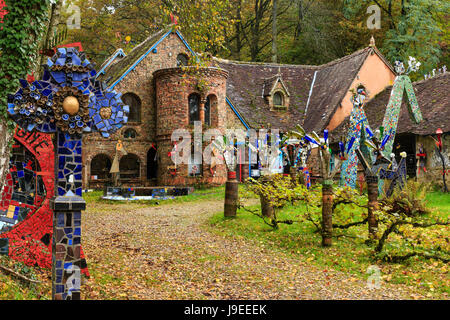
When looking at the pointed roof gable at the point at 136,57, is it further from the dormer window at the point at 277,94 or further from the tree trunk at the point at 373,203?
the tree trunk at the point at 373,203

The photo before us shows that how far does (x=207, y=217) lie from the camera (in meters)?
13.5

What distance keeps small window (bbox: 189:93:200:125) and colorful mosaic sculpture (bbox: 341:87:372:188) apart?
33.3ft

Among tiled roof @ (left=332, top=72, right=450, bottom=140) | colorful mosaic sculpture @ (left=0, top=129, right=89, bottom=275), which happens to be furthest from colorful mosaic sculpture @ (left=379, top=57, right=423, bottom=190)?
colorful mosaic sculpture @ (left=0, top=129, right=89, bottom=275)

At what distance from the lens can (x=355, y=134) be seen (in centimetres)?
1460

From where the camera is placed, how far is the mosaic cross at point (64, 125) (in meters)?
4.34

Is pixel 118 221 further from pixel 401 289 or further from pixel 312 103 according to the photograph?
pixel 312 103

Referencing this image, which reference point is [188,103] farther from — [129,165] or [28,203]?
[28,203]

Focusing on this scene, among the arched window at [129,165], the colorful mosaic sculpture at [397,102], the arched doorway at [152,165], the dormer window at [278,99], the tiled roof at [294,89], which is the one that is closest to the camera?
the colorful mosaic sculpture at [397,102]

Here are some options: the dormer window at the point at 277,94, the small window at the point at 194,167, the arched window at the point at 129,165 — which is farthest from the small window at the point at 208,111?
the dormer window at the point at 277,94

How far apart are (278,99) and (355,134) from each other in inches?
521

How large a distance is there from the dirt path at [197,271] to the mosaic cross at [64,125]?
59.6 inches

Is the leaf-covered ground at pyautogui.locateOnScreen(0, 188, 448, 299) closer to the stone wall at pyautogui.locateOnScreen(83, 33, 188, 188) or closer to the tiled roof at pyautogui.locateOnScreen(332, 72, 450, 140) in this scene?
the tiled roof at pyautogui.locateOnScreen(332, 72, 450, 140)

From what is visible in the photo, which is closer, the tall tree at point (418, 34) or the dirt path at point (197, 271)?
the dirt path at point (197, 271)
